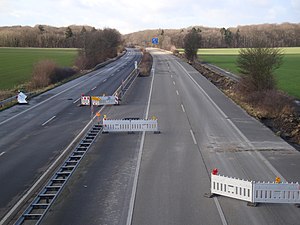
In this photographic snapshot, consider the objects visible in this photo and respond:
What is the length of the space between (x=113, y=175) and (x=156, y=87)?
27.2m

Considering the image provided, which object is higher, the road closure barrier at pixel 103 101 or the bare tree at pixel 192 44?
the bare tree at pixel 192 44

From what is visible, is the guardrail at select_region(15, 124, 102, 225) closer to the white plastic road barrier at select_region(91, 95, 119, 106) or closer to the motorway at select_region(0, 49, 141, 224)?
the motorway at select_region(0, 49, 141, 224)

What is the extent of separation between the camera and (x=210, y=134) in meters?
20.3

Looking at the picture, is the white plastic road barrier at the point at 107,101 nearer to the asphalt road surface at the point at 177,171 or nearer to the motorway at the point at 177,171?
the motorway at the point at 177,171

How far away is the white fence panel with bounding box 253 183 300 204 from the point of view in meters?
11.3

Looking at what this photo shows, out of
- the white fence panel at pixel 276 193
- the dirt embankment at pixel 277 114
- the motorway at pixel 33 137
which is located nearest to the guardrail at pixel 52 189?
the motorway at pixel 33 137

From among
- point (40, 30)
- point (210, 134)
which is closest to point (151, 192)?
point (210, 134)

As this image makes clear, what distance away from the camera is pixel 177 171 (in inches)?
571

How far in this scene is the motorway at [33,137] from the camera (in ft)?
45.0

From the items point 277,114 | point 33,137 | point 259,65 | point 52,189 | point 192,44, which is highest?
point 192,44

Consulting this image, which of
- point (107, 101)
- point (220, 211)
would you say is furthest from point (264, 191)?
point (107, 101)

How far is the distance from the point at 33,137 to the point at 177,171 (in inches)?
370

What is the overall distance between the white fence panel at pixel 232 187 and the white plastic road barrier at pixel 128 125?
8735 mm

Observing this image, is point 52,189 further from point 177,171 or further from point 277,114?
point 277,114
